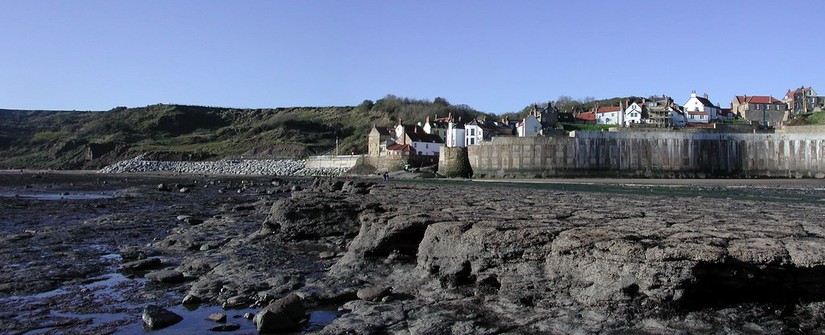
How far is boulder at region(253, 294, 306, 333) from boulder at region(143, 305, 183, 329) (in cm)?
113

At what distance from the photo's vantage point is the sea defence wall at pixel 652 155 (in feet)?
212

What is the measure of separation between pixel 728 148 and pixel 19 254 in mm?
68013

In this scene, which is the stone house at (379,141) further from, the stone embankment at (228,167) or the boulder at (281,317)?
the boulder at (281,317)

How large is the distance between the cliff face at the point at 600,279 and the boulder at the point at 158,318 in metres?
2.18

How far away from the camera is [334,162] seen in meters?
95.6

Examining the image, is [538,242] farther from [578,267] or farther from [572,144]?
[572,144]

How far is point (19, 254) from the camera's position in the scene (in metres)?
13.4

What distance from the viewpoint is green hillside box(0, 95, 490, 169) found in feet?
432

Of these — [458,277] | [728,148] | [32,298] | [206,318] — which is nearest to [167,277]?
[32,298]

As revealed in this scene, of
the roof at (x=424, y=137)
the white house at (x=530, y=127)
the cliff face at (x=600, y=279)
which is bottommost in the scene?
the cliff face at (x=600, y=279)

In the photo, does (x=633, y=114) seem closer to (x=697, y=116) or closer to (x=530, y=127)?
(x=697, y=116)

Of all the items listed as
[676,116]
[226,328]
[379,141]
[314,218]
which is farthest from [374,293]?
[676,116]

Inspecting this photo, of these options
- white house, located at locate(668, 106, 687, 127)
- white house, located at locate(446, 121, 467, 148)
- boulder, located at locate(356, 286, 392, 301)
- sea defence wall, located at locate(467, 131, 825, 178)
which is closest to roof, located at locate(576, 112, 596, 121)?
white house, located at locate(668, 106, 687, 127)

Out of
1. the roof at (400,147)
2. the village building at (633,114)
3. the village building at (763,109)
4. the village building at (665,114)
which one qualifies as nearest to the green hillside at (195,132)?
the roof at (400,147)
